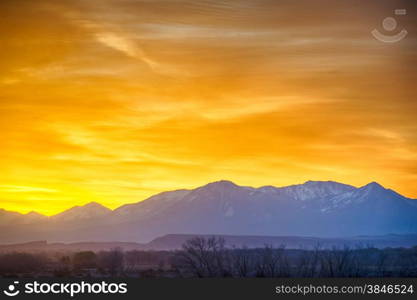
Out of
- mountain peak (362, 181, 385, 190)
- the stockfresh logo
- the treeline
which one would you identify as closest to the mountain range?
mountain peak (362, 181, 385, 190)

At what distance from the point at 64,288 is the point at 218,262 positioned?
1770 millimetres

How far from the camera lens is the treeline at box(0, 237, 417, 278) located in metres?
11.1

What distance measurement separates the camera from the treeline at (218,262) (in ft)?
36.5

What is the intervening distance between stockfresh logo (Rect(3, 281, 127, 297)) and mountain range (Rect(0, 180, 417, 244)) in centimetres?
83

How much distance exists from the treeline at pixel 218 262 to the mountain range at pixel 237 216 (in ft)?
0.58

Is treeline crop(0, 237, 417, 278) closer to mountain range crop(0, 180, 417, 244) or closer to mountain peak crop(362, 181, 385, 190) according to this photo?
mountain range crop(0, 180, 417, 244)

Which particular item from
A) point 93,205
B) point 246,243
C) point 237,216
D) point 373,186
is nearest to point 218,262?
point 246,243

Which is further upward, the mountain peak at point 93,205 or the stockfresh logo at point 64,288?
the mountain peak at point 93,205

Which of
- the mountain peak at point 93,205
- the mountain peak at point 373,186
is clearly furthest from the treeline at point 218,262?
the mountain peak at point 373,186

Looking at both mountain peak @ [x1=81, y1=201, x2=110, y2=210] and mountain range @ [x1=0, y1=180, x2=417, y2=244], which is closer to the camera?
mountain range @ [x1=0, y1=180, x2=417, y2=244]

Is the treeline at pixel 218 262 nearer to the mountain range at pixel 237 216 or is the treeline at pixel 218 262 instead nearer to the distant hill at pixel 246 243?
the distant hill at pixel 246 243

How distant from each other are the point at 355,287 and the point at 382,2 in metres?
3.06

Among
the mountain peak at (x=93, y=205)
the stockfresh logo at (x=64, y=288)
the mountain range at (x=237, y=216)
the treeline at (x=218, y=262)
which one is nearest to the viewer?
the stockfresh logo at (x=64, y=288)

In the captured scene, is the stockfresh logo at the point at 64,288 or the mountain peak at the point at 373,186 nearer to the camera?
the stockfresh logo at the point at 64,288
